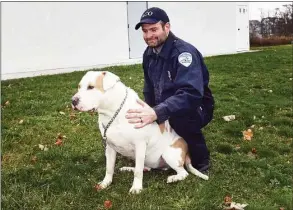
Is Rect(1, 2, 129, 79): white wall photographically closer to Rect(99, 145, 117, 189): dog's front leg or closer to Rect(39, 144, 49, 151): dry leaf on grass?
Rect(39, 144, 49, 151): dry leaf on grass

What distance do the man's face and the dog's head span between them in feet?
2.20

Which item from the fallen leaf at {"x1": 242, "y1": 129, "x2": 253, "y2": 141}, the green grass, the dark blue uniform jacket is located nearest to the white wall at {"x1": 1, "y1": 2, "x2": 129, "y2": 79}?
the green grass

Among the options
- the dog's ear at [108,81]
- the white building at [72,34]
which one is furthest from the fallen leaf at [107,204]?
the white building at [72,34]

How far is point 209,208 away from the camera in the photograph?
12.8 ft

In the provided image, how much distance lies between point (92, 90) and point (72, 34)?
12446mm

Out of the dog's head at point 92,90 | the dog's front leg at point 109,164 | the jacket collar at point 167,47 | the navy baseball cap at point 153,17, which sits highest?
the navy baseball cap at point 153,17

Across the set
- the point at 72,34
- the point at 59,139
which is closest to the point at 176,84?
the point at 59,139

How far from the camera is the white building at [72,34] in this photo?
14.4 meters

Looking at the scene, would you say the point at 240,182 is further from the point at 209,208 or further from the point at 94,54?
the point at 94,54

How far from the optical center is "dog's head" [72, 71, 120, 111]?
3.82m

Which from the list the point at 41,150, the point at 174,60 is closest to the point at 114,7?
the point at 41,150

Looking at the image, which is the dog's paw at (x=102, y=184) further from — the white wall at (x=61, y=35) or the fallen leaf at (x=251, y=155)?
the white wall at (x=61, y=35)

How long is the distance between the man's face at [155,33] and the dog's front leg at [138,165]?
98 cm

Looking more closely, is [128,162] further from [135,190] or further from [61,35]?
[61,35]
